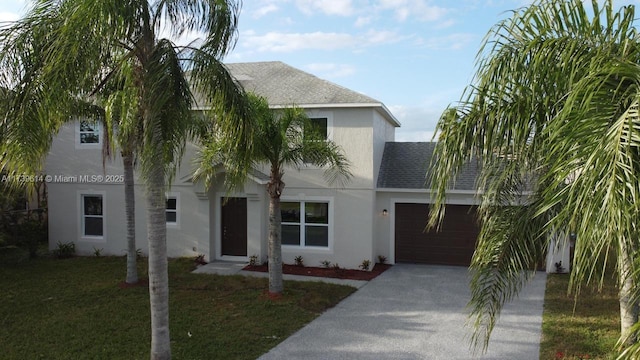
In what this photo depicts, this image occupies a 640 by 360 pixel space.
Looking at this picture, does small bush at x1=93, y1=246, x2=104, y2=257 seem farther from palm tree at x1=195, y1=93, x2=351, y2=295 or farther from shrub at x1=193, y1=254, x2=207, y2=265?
palm tree at x1=195, y1=93, x2=351, y2=295

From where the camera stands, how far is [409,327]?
9766 mm

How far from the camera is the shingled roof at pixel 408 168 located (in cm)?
1582

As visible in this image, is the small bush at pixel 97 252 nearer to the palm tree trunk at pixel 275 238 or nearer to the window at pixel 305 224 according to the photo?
the window at pixel 305 224

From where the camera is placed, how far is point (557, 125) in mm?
3689

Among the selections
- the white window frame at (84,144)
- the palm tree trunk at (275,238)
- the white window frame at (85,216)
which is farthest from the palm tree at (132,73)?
the white window frame at (85,216)

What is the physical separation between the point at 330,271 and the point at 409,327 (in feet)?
17.6

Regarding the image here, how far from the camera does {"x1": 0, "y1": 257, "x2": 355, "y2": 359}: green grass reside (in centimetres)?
834

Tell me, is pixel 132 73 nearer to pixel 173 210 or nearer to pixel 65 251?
pixel 173 210

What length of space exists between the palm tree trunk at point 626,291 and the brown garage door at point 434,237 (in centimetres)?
1091

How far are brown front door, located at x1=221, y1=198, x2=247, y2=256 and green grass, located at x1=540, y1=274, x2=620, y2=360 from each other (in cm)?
953

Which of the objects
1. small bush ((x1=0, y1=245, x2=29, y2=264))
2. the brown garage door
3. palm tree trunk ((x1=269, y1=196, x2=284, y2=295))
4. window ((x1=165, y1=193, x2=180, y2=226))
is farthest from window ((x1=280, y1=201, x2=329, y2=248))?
small bush ((x1=0, y1=245, x2=29, y2=264))

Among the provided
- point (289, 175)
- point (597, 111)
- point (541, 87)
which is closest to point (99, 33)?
point (541, 87)

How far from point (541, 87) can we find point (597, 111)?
0.89 meters

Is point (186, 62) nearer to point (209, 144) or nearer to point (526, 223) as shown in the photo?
point (209, 144)
